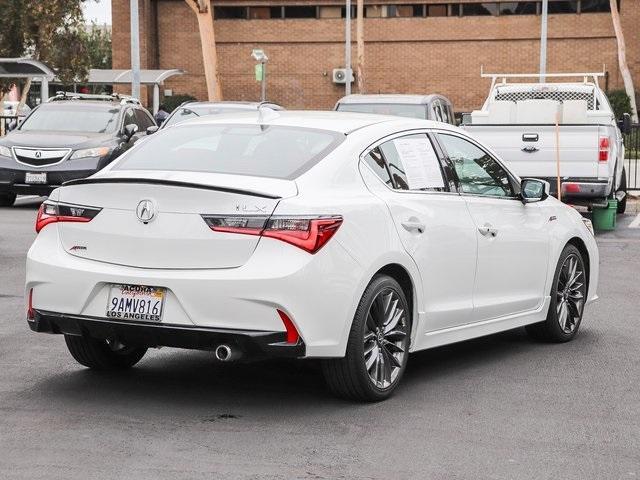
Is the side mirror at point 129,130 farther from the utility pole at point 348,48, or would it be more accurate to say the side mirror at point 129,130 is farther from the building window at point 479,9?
the building window at point 479,9

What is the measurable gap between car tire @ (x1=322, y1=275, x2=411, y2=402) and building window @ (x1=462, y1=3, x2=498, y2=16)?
51.1m

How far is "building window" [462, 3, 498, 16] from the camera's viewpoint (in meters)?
56.8

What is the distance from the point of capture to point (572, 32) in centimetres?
5619

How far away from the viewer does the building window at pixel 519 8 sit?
185 ft

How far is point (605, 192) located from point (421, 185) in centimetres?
1005

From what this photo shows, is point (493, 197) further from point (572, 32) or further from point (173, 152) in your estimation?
point (572, 32)

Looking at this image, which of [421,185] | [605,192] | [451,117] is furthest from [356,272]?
[451,117]

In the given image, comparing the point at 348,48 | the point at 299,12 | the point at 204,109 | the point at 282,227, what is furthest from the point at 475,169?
the point at 299,12

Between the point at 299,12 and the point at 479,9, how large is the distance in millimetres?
8099

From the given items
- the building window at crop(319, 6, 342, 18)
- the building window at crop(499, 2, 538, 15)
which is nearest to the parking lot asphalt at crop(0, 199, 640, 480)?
the building window at crop(499, 2, 538, 15)

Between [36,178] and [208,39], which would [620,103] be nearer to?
[208,39]

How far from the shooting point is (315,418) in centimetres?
654

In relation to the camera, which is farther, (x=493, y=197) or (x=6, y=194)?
(x=6, y=194)

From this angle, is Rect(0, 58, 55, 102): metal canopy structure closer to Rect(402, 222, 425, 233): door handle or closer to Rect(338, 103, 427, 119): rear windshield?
Rect(338, 103, 427, 119): rear windshield
